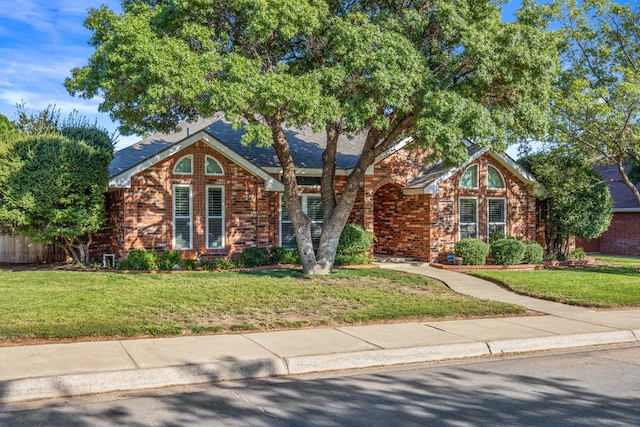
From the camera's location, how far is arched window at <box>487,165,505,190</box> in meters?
20.9

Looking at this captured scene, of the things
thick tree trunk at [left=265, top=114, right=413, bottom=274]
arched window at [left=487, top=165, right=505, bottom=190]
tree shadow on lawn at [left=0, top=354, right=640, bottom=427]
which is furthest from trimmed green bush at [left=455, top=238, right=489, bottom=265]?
tree shadow on lawn at [left=0, top=354, right=640, bottom=427]

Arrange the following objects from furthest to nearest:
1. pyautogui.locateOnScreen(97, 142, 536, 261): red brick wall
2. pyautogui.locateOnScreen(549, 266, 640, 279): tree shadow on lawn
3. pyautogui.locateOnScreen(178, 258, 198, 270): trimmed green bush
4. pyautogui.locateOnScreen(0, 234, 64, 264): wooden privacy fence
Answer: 1. pyautogui.locateOnScreen(0, 234, 64, 264): wooden privacy fence
2. pyautogui.locateOnScreen(549, 266, 640, 279): tree shadow on lawn
3. pyautogui.locateOnScreen(97, 142, 536, 261): red brick wall
4. pyautogui.locateOnScreen(178, 258, 198, 270): trimmed green bush

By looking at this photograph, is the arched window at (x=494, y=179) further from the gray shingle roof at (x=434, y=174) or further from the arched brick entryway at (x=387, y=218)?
the arched brick entryway at (x=387, y=218)

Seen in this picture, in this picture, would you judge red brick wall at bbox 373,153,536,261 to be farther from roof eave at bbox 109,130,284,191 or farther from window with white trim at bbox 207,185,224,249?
window with white trim at bbox 207,185,224,249

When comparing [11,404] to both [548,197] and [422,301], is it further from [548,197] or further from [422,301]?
[548,197]

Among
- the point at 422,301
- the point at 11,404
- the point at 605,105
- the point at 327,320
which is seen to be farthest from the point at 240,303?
the point at 605,105

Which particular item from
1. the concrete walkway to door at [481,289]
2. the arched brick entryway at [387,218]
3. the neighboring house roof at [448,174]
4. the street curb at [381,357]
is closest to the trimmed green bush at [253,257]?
the concrete walkway to door at [481,289]

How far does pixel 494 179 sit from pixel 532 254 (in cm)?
316

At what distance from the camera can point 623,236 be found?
2959 cm

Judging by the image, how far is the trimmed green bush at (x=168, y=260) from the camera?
16.3 m

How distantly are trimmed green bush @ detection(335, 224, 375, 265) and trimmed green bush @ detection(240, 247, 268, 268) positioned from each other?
7.51 ft

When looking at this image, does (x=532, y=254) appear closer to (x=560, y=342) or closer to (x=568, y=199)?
(x=568, y=199)

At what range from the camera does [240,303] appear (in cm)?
1084

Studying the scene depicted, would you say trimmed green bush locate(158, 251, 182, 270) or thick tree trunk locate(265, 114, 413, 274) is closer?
thick tree trunk locate(265, 114, 413, 274)
